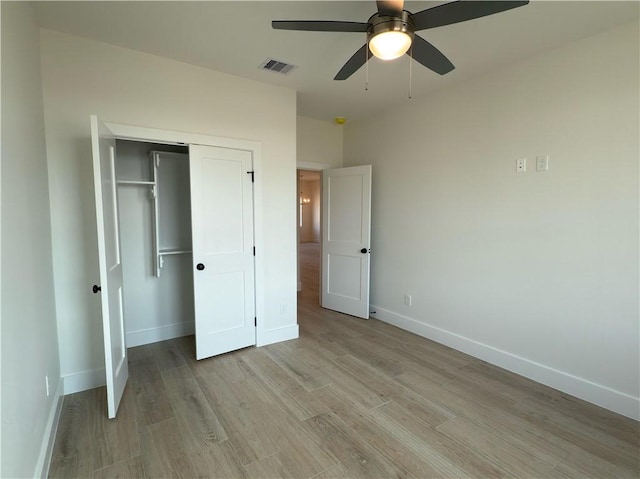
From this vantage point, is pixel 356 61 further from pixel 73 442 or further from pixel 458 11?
pixel 73 442

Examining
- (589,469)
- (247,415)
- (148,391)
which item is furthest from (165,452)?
(589,469)

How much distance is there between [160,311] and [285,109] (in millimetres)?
2590

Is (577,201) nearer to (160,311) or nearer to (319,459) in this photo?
(319,459)

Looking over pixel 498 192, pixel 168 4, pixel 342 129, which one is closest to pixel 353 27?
pixel 168 4

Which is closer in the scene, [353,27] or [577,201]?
[353,27]

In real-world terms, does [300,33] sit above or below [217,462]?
above

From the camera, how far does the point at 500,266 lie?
3049mm

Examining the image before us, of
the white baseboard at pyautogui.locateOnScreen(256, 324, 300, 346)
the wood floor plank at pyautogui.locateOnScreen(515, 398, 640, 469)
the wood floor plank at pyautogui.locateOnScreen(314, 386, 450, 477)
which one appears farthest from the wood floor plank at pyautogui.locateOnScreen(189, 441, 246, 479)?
the wood floor plank at pyautogui.locateOnScreen(515, 398, 640, 469)

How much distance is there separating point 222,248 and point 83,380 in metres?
1.54

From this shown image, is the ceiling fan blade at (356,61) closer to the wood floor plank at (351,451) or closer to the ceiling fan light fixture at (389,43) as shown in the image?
the ceiling fan light fixture at (389,43)

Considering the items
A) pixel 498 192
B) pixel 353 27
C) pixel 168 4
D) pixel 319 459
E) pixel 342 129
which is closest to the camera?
pixel 353 27

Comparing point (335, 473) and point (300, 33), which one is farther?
point (300, 33)

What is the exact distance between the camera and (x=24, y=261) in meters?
1.71

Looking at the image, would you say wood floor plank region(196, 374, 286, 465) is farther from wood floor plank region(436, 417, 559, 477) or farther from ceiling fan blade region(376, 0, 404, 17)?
ceiling fan blade region(376, 0, 404, 17)
